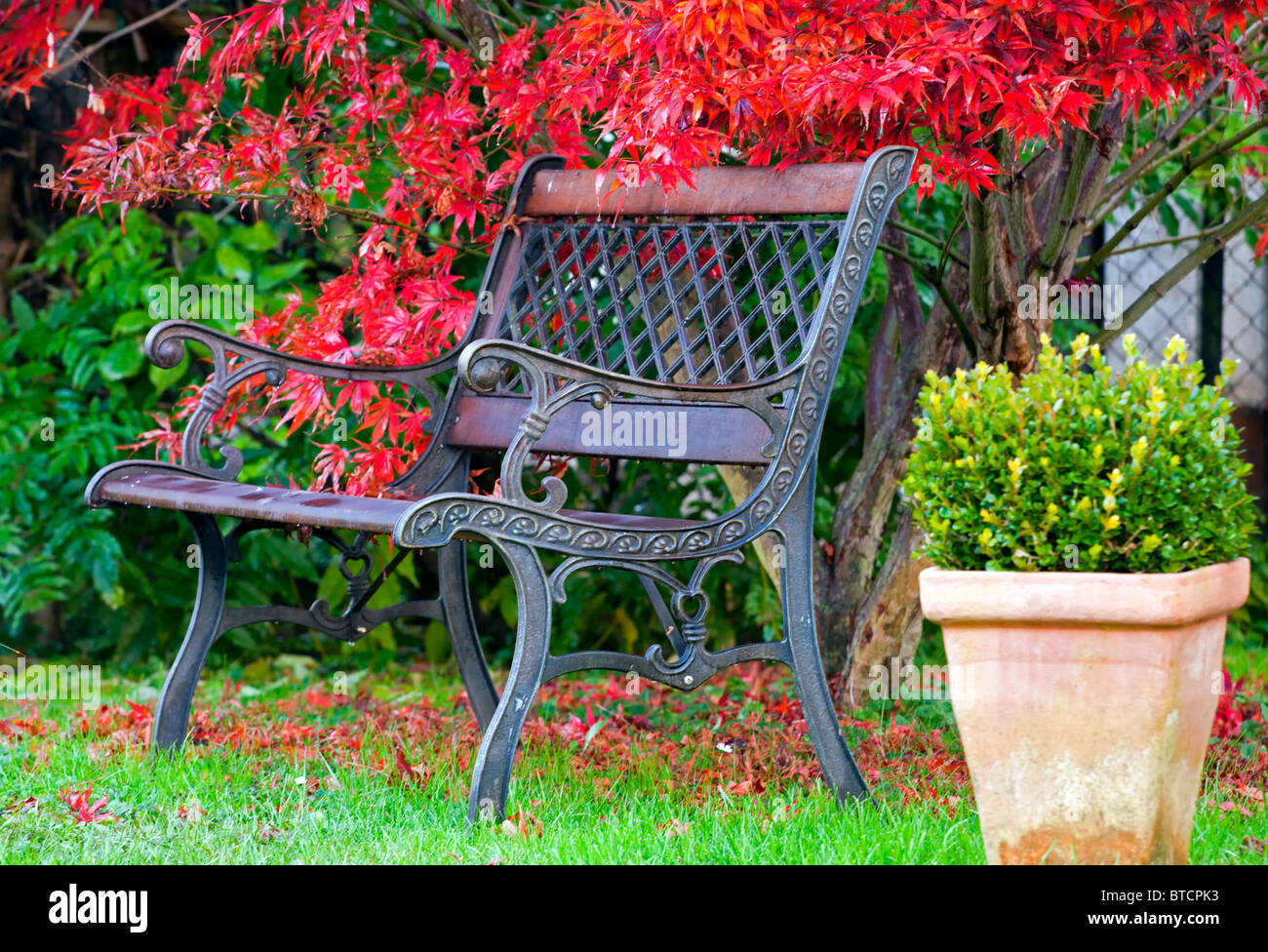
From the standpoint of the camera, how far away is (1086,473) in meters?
2.12

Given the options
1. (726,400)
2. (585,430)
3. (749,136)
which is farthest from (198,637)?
(749,136)

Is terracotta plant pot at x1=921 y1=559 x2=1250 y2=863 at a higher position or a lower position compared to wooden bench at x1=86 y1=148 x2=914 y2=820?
lower

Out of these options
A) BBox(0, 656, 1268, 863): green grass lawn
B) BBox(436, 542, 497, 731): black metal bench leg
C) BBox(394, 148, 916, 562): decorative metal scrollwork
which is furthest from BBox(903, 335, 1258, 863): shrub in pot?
BBox(436, 542, 497, 731): black metal bench leg

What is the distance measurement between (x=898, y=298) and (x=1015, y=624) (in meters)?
1.91

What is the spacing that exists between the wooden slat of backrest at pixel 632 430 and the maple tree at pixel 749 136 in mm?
161

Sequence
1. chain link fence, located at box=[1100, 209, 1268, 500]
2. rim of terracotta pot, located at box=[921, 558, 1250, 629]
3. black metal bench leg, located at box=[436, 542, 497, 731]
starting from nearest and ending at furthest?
rim of terracotta pot, located at box=[921, 558, 1250, 629]
black metal bench leg, located at box=[436, 542, 497, 731]
chain link fence, located at box=[1100, 209, 1268, 500]

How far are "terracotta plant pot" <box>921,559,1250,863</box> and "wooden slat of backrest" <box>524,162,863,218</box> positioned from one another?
3.30 feet

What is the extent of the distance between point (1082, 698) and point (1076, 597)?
0.16m

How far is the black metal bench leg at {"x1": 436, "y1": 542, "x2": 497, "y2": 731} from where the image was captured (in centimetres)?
327

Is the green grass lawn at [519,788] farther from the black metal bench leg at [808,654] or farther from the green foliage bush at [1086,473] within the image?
the green foliage bush at [1086,473]

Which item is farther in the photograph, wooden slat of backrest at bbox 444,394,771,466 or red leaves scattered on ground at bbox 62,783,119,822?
wooden slat of backrest at bbox 444,394,771,466

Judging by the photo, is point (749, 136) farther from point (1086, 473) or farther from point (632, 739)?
point (632, 739)

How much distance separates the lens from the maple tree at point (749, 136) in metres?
2.60

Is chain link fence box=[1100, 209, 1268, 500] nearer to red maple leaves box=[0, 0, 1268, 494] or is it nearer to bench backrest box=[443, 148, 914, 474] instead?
red maple leaves box=[0, 0, 1268, 494]
